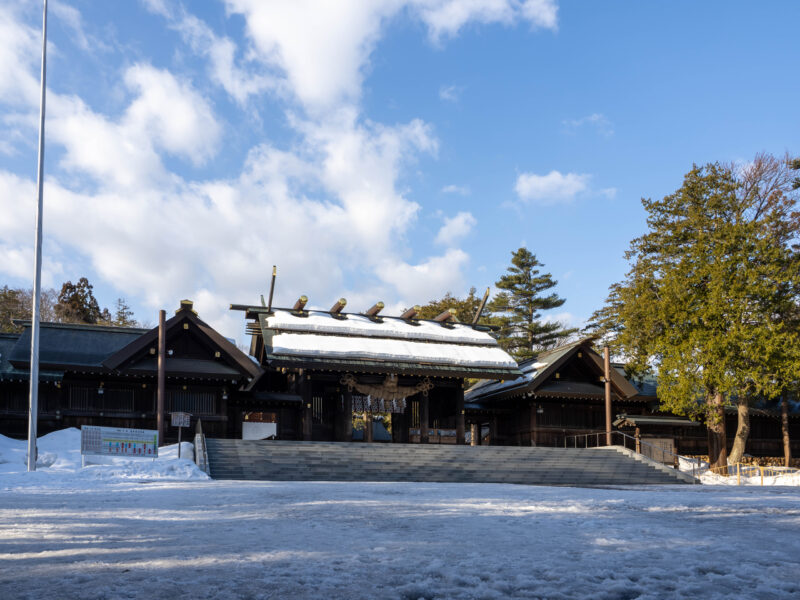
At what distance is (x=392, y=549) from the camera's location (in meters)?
6.57

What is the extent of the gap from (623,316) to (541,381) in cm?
603

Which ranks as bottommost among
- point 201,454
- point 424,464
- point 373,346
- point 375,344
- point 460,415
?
point 424,464

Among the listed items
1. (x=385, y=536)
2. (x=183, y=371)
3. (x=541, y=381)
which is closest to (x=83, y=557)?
(x=385, y=536)

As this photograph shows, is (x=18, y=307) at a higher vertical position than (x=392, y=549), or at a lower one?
higher

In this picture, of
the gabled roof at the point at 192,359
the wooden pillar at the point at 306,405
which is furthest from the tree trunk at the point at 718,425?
the gabled roof at the point at 192,359

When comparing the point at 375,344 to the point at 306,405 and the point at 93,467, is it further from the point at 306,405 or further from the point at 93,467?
the point at 93,467

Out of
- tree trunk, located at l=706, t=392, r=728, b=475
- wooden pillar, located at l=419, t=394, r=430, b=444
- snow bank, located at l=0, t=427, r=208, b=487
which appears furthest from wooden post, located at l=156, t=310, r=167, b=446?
tree trunk, located at l=706, t=392, r=728, b=475

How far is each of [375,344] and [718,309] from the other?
15.8 m

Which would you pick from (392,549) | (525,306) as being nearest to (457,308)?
(525,306)

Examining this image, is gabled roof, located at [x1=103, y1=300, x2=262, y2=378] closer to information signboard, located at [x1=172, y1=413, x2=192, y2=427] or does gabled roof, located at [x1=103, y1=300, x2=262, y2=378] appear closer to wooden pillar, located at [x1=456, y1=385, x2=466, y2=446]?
information signboard, located at [x1=172, y1=413, x2=192, y2=427]

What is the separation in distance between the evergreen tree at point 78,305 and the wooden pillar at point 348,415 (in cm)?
3635

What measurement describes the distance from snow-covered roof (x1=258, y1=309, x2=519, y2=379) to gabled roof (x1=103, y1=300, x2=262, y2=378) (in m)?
1.44

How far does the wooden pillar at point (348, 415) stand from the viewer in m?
30.7

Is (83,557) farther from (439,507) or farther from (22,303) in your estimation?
(22,303)
